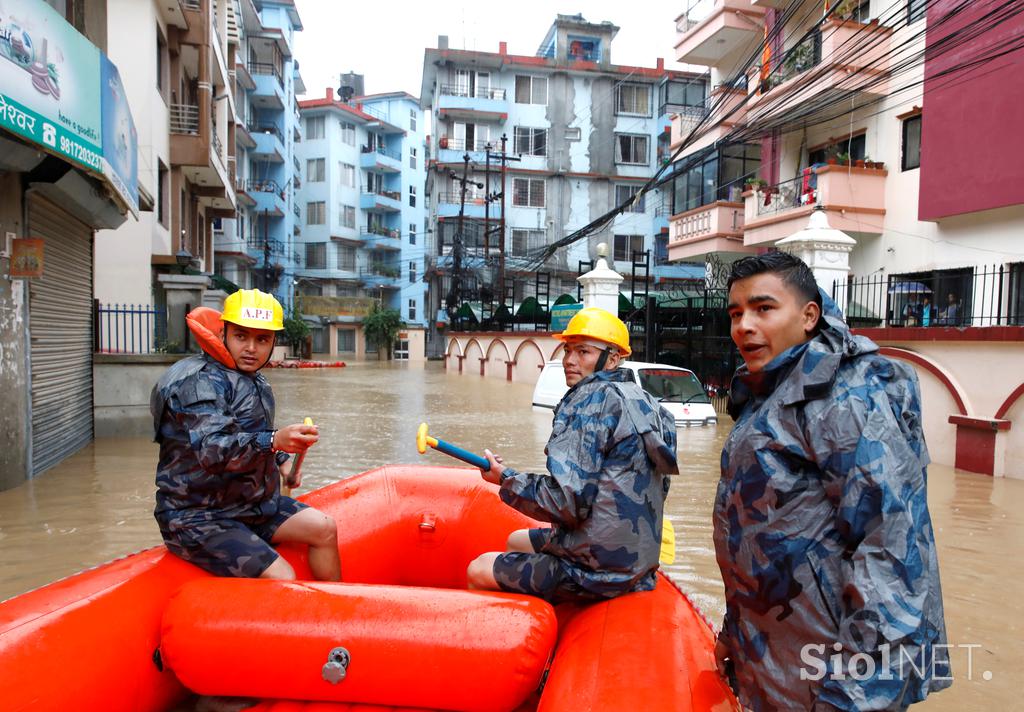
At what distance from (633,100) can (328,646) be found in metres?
38.8

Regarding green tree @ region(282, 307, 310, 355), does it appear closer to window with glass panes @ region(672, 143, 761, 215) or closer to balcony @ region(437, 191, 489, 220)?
balcony @ region(437, 191, 489, 220)

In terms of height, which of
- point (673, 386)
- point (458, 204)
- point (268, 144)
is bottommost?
point (673, 386)

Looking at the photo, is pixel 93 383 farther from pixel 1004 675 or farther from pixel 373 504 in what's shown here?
pixel 1004 675

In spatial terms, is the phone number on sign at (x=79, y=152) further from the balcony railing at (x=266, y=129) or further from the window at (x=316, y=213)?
the window at (x=316, y=213)

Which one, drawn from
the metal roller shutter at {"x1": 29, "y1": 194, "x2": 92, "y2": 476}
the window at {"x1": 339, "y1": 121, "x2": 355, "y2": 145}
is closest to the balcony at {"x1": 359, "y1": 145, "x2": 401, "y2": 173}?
the window at {"x1": 339, "y1": 121, "x2": 355, "y2": 145}

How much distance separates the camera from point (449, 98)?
36.6 meters

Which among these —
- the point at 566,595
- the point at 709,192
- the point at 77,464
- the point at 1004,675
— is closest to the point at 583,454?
the point at 566,595

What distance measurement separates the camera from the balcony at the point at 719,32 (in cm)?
1825

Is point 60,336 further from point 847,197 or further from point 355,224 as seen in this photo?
point 355,224

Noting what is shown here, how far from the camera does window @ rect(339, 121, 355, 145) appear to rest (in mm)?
45562

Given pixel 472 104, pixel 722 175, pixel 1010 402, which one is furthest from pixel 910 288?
pixel 472 104

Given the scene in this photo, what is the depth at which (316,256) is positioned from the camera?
1769 inches

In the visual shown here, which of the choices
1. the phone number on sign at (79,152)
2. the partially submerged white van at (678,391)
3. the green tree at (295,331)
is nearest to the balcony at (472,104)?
the green tree at (295,331)

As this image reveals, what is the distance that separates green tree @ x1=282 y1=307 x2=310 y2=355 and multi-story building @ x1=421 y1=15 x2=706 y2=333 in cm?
908
